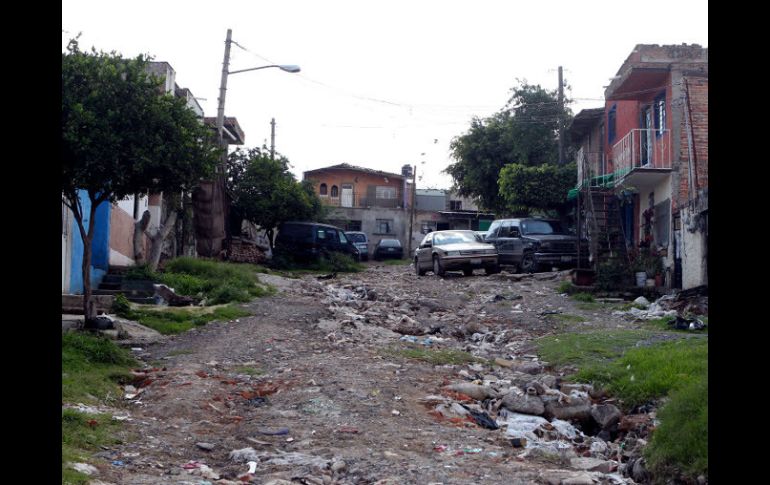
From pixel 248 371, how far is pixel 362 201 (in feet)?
168

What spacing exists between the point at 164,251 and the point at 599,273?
1332cm

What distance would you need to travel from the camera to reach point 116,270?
19500mm

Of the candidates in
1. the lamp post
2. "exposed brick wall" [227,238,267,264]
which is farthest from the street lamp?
"exposed brick wall" [227,238,267,264]

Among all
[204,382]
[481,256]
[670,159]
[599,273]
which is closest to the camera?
[204,382]

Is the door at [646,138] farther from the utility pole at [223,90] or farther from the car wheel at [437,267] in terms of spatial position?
the utility pole at [223,90]

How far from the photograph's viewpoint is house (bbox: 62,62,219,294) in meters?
16.3

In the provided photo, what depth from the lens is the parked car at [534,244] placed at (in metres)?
24.2

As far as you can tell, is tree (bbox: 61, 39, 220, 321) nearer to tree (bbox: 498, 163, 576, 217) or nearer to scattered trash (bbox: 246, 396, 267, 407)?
scattered trash (bbox: 246, 396, 267, 407)

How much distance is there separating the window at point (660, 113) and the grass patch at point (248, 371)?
15.5 meters

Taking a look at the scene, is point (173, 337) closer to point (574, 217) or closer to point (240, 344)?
point (240, 344)

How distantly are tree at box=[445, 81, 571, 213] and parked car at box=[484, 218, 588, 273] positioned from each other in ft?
30.1

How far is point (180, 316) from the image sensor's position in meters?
14.8
